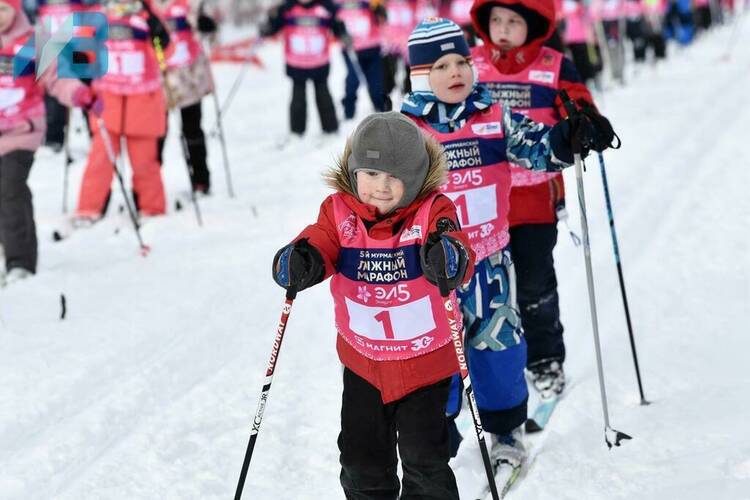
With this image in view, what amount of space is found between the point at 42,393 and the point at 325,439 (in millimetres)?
1387

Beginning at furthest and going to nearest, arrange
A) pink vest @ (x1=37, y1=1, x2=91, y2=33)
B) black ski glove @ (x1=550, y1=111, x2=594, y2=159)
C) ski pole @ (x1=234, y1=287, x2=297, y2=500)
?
pink vest @ (x1=37, y1=1, x2=91, y2=33), black ski glove @ (x1=550, y1=111, x2=594, y2=159), ski pole @ (x1=234, y1=287, x2=297, y2=500)

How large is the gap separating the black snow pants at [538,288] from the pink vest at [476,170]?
0.55m

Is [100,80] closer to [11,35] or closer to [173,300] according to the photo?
[11,35]

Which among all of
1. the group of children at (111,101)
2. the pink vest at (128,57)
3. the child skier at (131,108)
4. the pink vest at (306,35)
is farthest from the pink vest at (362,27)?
the pink vest at (128,57)

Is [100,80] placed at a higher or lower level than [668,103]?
higher

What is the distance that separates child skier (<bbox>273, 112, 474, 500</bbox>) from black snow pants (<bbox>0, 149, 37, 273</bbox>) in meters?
3.58

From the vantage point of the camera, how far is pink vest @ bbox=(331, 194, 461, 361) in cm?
284

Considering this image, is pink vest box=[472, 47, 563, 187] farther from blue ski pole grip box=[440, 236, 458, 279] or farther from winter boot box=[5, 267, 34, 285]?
winter boot box=[5, 267, 34, 285]

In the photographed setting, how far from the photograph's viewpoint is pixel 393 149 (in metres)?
2.78

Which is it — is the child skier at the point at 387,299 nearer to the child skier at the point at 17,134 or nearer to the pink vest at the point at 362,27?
the child skier at the point at 17,134

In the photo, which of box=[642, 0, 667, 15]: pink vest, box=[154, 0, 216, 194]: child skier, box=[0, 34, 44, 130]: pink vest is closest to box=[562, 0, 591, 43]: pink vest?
box=[642, 0, 667, 15]: pink vest

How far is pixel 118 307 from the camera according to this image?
17.6 ft

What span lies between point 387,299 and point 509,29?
172 cm

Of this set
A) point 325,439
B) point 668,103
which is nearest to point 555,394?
point 325,439
